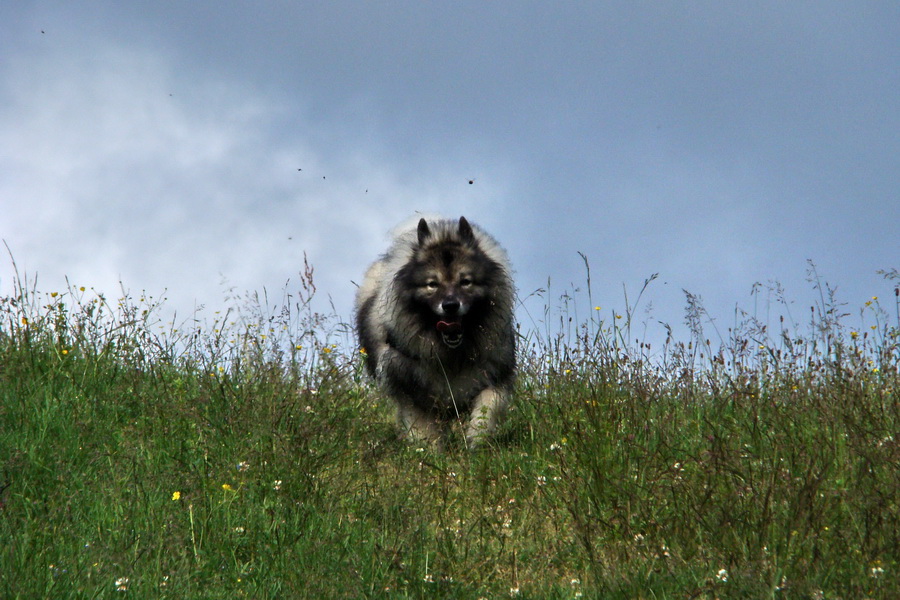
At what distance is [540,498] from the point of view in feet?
15.5

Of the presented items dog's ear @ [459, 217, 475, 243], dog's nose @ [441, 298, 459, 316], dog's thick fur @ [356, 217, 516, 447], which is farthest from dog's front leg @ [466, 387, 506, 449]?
dog's ear @ [459, 217, 475, 243]

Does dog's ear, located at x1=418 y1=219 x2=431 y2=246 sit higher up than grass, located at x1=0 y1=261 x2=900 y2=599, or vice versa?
dog's ear, located at x1=418 y1=219 x2=431 y2=246

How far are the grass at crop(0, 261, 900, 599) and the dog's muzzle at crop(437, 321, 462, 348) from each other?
788 mm

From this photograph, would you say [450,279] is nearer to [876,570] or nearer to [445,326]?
[445,326]

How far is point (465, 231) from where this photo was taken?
710 cm

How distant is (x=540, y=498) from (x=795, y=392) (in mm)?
2370

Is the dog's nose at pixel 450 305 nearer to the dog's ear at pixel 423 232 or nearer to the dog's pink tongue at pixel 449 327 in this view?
the dog's pink tongue at pixel 449 327

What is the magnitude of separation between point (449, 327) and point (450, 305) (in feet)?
0.79

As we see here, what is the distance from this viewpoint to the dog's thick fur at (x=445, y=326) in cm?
681

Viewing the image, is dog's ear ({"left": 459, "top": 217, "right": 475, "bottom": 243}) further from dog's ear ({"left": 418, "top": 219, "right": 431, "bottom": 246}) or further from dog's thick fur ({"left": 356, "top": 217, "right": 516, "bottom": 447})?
dog's ear ({"left": 418, "top": 219, "right": 431, "bottom": 246})

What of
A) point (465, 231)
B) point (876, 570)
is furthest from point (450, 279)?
point (876, 570)

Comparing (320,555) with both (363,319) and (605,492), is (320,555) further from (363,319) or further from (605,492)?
(363,319)

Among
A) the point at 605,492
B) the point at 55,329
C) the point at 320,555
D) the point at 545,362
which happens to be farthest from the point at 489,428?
the point at 55,329

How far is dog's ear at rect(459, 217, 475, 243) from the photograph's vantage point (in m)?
7.07
